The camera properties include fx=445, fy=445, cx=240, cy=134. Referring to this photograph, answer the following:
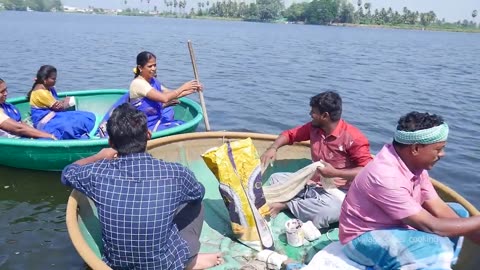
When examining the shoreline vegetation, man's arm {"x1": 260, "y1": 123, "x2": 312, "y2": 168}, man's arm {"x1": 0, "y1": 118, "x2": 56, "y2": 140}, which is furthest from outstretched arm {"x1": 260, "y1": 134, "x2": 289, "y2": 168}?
the shoreline vegetation

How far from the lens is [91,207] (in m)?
3.57

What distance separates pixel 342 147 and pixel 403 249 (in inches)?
52.4

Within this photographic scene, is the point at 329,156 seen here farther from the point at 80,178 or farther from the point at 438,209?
the point at 80,178

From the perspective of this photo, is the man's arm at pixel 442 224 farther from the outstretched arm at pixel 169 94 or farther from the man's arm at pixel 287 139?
the outstretched arm at pixel 169 94

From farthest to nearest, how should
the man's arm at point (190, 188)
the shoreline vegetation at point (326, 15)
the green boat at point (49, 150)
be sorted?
1. the shoreline vegetation at point (326, 15)
2. the green boat at point (49, 150)
3. the man's arm at point (190, 188)

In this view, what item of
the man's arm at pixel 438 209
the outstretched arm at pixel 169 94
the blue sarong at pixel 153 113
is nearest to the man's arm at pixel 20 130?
the blue sarong at pixel 153 113

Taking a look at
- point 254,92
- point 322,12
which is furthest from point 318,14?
point 254,92

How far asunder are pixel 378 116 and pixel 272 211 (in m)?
7.04

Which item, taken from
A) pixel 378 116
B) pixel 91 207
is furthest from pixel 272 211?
pixel 378 116

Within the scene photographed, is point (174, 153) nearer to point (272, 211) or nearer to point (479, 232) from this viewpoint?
point (272, 211)

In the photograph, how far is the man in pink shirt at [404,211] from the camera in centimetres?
243

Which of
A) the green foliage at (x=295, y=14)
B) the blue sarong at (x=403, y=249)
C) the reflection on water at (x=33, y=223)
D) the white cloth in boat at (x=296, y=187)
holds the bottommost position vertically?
the reflection on water at (x=33, y=223)

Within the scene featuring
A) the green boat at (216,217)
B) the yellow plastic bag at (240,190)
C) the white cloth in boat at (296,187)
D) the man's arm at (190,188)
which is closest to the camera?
the man's arm at (190,188)

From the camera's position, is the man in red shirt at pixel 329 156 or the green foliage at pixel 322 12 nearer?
the man in red shirt at pixel 329 156
